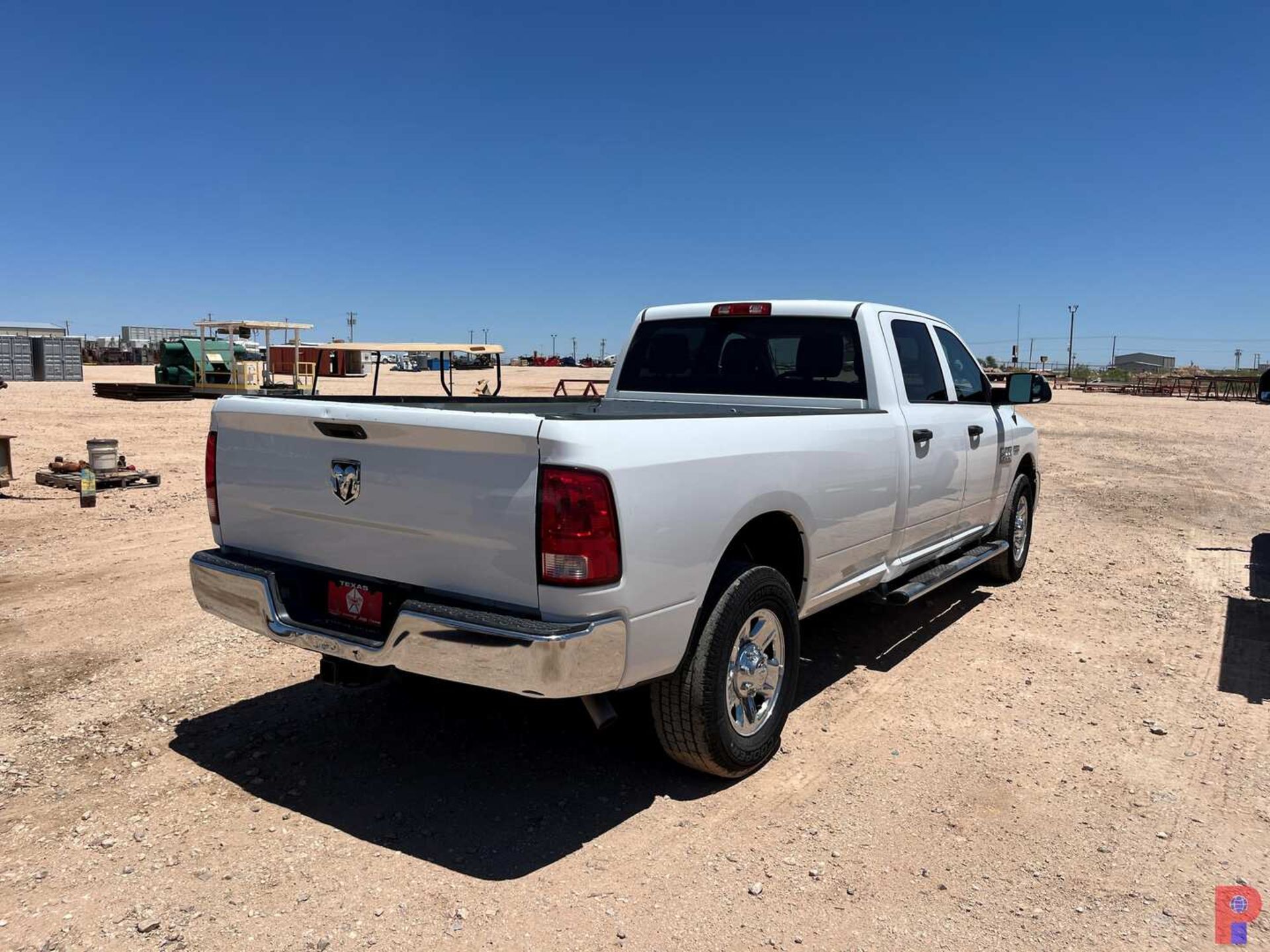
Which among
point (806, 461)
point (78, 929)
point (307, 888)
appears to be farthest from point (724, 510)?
point (78, 929)

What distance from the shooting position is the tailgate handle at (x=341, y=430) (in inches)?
126

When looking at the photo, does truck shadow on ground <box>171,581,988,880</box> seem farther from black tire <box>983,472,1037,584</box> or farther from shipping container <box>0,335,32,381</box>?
shipping container <box>0,335,32,381</box>

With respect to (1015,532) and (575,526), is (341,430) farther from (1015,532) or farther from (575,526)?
(1015,532)

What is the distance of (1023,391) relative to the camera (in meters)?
6.39

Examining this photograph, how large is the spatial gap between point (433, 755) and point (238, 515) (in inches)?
52.0

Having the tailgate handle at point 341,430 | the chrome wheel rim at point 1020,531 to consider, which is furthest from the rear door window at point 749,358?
the chrome wheel rim at point 1020,531

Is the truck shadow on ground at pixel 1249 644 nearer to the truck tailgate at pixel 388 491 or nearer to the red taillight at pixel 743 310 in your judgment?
the red taillight at pixel 743 310

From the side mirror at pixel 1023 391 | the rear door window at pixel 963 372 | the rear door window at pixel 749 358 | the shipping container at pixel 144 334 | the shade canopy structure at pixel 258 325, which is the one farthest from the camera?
the shipping container at pixel 144 334

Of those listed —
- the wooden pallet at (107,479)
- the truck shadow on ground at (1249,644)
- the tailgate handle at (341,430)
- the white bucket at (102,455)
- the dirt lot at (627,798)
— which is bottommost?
the dirt lot at (627,798)

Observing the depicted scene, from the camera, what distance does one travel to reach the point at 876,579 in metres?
4.75

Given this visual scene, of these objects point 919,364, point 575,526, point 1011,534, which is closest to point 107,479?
point 919,364

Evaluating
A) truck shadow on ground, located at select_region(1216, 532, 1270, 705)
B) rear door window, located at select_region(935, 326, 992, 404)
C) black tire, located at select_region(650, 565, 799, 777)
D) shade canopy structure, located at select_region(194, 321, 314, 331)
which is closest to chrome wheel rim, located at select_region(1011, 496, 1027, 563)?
rear door window, located at select_region(935, 326, 992, 404)

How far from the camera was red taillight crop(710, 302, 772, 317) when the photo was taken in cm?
526

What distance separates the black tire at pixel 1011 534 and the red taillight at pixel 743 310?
2.87 metres
